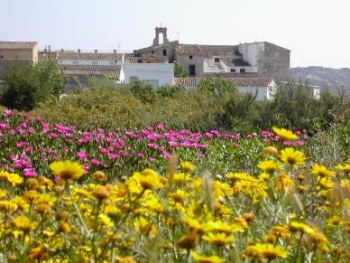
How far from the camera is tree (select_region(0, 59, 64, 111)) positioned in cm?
3072

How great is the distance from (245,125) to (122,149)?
4.37 meters

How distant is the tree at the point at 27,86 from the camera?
101ft

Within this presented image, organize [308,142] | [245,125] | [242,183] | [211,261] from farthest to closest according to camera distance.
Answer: [245,125], [308,142], [242,183], [211,261]

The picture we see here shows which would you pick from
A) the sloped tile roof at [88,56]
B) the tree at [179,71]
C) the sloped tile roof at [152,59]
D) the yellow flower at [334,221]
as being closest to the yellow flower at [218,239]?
the yellow flower at [334,221]

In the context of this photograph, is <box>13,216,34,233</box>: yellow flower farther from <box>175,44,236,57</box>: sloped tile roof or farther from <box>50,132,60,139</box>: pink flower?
<box>175,44,236,57</box>: sloped tile roof

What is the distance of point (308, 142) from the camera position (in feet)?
34.0

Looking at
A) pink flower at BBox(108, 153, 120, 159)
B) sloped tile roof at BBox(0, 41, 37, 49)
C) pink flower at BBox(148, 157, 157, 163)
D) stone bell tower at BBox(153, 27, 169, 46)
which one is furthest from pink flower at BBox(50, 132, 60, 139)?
stone bell tower at BBox(153, 27, 169, 46)

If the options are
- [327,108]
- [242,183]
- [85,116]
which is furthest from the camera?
[85,116]

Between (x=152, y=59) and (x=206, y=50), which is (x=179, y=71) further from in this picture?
(x=206, y=50)

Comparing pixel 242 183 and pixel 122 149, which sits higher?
pixel 242 183

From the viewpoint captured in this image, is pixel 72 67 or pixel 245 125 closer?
pixel 245 125

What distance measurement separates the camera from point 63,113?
18.2 meters

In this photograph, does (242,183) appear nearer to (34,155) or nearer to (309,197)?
(309,197)

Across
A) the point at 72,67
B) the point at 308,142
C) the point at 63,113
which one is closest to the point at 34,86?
the point at 63,113
